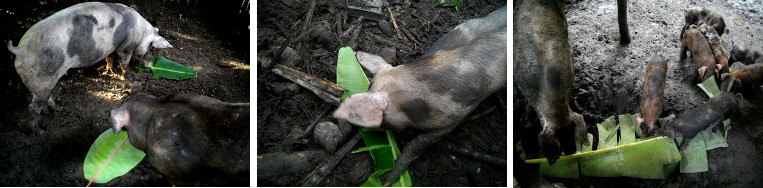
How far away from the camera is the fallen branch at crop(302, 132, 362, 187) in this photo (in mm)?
1826

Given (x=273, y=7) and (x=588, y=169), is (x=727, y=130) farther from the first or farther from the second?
(x=273, y=7)

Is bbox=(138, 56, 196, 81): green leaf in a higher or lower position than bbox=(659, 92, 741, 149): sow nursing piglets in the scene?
higher

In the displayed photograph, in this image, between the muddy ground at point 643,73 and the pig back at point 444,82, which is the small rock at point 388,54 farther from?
the muddy ground at point 643,73

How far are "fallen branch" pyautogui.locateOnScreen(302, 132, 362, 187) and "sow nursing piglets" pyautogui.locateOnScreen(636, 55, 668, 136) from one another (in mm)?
1431

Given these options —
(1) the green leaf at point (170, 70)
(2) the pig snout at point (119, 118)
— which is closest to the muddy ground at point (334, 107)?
(1) the green leaf at point (170, 70)

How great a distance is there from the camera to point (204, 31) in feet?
6.91

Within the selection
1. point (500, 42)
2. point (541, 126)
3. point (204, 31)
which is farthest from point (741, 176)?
point (204, 31)

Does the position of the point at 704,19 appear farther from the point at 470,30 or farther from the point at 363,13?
the point at 363,13

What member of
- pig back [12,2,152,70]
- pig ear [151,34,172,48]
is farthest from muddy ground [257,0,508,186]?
pig back [12,2,152,70]

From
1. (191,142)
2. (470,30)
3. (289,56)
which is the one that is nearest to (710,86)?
(470,30)

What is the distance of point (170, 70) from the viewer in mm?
2021

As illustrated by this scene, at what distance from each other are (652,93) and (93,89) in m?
2.77

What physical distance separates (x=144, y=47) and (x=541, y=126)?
198cm

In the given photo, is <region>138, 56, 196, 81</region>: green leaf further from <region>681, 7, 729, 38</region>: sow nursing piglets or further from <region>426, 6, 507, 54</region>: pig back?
<region>681, 7, 729, 38</region>: sow nursing piglets
